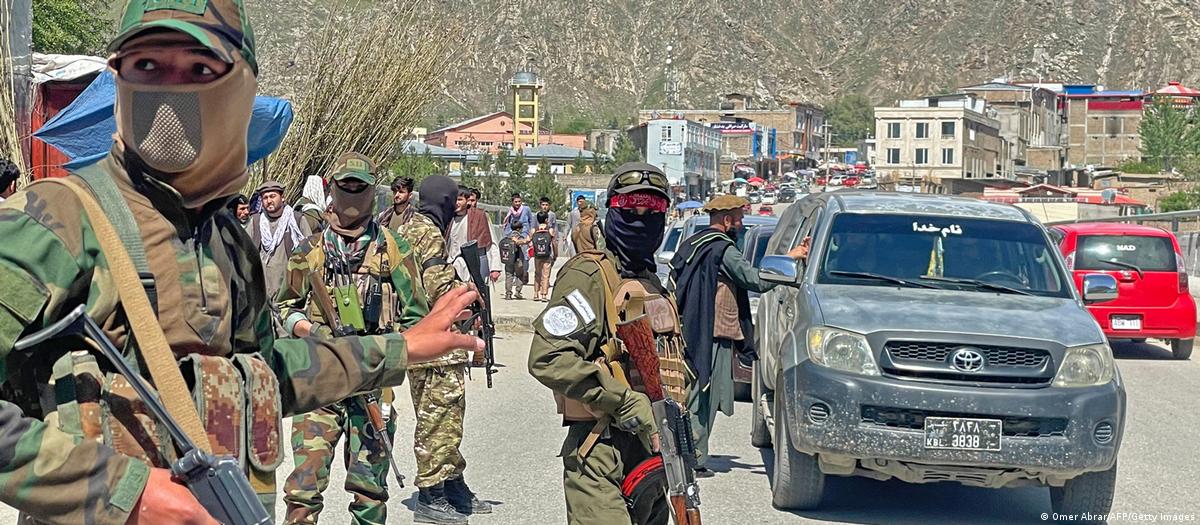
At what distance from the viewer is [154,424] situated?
89.4 inches

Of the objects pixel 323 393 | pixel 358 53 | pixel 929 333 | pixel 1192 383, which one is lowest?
pixel 1192 383

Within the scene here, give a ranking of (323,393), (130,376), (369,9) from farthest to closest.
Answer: (369,9)
(323,393)
(130,376)

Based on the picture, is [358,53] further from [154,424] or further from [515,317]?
[154,424]

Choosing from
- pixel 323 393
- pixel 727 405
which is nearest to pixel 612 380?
pixel 323 393

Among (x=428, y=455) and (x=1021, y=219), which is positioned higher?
(x=1021, y=219)

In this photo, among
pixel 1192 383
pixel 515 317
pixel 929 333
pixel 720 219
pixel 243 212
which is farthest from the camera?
pixel 515 317

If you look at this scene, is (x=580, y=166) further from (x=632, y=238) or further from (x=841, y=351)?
(x=632, y=238)

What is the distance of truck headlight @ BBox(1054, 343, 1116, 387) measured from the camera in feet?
24.4

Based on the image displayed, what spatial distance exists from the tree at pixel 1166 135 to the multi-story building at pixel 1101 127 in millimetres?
25717

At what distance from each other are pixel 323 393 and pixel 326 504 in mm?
5399


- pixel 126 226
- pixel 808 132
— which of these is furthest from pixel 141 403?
pixel 808 132

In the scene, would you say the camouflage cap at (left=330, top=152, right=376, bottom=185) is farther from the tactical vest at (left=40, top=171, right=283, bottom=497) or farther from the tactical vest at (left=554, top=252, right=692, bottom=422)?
the tactical vest at (left=40, top=171, right=283, bottom=497)

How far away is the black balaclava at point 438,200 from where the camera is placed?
8523 mm

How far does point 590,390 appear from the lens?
464 centimetres
